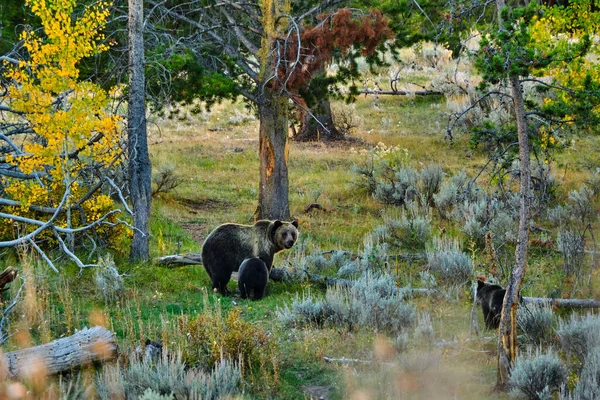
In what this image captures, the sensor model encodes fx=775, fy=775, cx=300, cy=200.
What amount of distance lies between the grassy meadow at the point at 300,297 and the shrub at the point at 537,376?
34 cm

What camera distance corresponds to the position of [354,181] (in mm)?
19328

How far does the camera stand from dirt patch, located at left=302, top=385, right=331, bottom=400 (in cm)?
713

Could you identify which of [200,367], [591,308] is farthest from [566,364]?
[200,367]

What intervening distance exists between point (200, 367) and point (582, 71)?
8.05 metres

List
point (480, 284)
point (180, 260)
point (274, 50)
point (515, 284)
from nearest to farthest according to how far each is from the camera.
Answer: point (515, 284)
point (480, 284)
point (180, 260)
point (274, 50)

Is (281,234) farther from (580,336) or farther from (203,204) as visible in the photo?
(203,204)

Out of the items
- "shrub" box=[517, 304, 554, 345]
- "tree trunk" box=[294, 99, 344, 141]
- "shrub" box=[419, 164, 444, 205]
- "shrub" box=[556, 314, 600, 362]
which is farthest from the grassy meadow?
"tree trunk" box=[294, 99, 344, 141]

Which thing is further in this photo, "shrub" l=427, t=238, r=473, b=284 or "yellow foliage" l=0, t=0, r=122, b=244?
"shrub" l=427, t=238, r=473, b=284

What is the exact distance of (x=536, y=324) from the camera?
8.38 metres

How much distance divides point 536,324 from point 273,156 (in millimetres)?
7926

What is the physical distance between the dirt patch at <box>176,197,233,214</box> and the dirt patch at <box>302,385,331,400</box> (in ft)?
33.0

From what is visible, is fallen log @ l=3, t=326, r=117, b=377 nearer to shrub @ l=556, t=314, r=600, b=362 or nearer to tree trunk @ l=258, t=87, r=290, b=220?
shrub @ l=556, t=314, r=600, b=362

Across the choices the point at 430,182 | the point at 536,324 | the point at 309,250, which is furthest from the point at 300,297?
the point at 430,182

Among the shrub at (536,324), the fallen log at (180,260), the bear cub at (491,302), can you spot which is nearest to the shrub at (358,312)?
the bear cub at (491,302)
